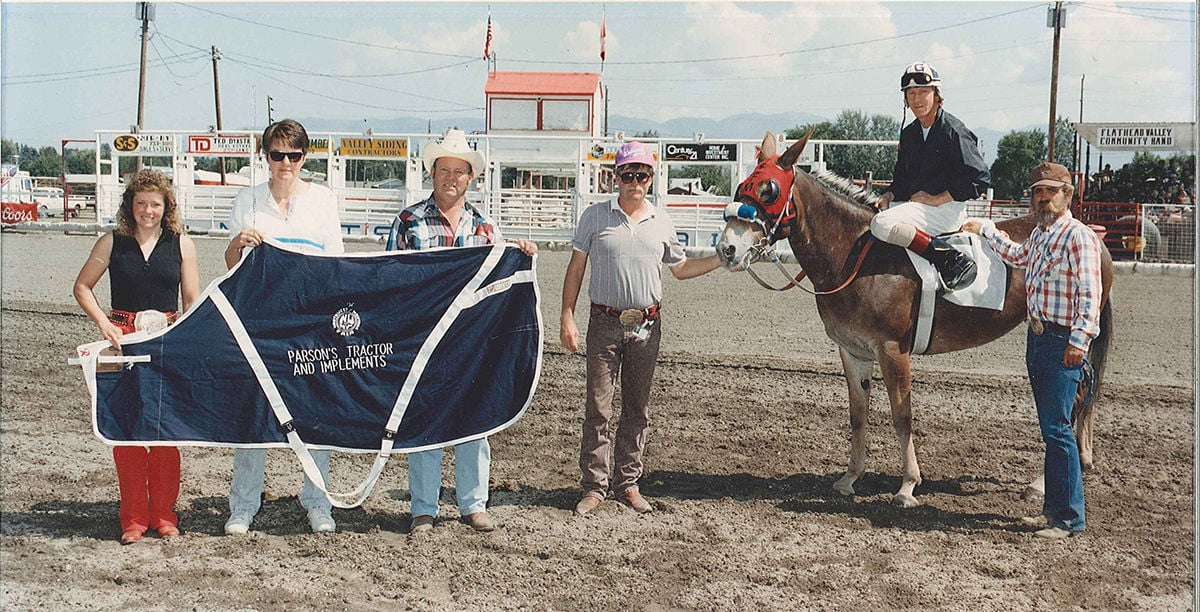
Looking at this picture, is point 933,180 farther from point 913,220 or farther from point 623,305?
point 623,305

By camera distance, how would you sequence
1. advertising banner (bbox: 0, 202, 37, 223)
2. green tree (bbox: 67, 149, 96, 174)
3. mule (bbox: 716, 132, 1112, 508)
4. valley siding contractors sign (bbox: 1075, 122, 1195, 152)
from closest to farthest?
1. mule (bbox: 716, 132, 1112, 508)
2. valley siding contractors sign (bbox: 1075, 122, 1195, 152)
3. advertising banner (bbox: 0, 202, 37, 223)
4. green tree (bbox: 67, 149, 96, 174)

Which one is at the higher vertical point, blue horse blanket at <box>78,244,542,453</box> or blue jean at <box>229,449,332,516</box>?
blue horse blanket at <box>78,244,542,453</box>

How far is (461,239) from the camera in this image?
5375 millimetres

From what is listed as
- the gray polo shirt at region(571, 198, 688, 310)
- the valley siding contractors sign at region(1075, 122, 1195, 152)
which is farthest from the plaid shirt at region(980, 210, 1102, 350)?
the valley siding contractors sign at region(1075, 122, 1195, 152)

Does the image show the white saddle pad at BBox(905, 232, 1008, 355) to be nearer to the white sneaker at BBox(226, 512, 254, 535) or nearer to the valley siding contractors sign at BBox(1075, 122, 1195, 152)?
the white sneaker at BBox(226, 512, 254, 535)

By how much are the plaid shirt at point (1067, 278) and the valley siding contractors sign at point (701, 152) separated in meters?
20.2

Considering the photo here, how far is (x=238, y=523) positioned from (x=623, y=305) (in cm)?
243

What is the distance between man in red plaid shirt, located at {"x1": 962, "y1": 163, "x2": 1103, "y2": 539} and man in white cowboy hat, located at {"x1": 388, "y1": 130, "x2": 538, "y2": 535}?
113 inches

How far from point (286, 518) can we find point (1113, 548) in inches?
183

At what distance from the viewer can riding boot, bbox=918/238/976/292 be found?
593cm

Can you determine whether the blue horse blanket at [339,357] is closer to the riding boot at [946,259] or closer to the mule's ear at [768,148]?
the mule's ear at [768,148]

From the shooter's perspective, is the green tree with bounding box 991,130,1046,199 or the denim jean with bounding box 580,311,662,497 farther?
the green tree with bounding box 991,130,1046,199

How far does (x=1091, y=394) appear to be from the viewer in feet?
21.6

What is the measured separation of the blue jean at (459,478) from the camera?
5.33 metres
